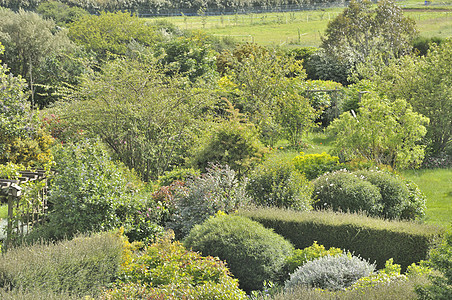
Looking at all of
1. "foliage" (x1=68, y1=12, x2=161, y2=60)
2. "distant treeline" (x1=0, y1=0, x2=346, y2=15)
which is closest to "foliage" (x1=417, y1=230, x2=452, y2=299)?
"foliage" (x1=68, y1=12, x2=161, y2=60)

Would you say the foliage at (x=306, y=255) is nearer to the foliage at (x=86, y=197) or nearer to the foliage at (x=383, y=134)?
the foliage at (x=86, y=197)

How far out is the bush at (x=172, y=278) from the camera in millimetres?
4660

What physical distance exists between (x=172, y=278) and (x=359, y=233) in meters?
3.08

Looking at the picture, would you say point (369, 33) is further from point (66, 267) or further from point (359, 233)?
point (66, 267)

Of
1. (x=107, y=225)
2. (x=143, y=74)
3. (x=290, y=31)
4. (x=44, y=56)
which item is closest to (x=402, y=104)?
(x=143, y=74)

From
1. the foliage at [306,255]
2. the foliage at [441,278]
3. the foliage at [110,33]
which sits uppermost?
the foliage at [110,33]

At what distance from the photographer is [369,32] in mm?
24531

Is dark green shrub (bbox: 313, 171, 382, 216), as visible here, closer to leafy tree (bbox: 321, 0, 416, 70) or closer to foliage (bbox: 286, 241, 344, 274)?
foliage (bbox: 286, 241, 344, 274)

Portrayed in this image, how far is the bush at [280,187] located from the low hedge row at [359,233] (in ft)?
2.43

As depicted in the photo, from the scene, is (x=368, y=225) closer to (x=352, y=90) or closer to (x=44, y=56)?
(x=352, y=90)

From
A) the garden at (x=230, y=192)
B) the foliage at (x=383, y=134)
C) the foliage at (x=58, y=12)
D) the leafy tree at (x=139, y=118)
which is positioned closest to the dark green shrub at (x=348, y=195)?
the garden at (x=230, y=192)

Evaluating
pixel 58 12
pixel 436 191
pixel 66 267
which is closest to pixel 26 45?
pixel 58 12

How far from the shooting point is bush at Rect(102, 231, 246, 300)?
4660 millimetres

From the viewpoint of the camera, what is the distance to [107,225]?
743 centimetres
